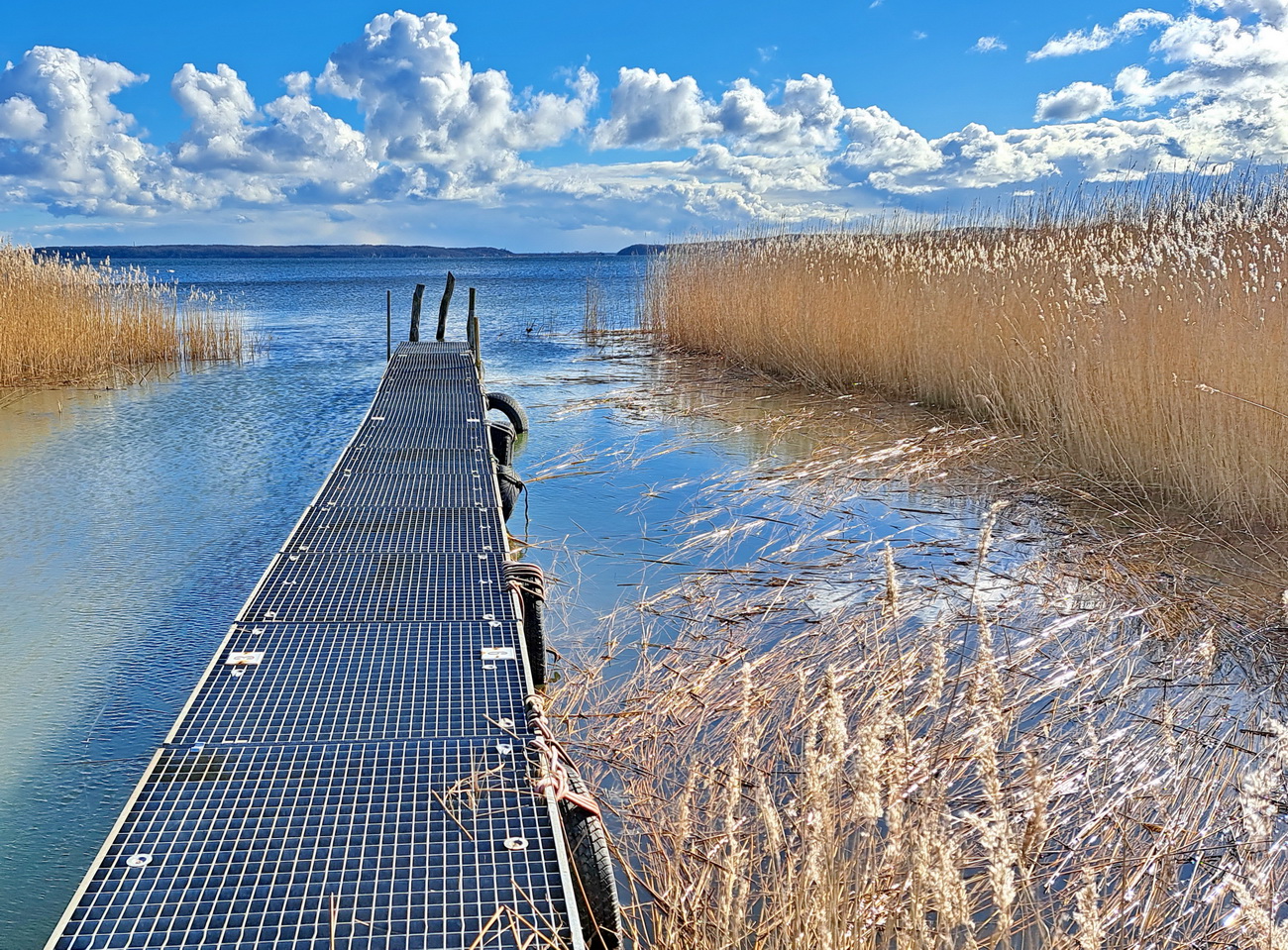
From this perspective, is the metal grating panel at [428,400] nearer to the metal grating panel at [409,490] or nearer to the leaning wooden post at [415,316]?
the metal grating panel at [409,490]

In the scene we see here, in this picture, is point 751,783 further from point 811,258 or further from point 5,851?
point 811,258

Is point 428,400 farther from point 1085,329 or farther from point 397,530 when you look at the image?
point 1085,329

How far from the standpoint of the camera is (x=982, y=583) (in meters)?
4.62

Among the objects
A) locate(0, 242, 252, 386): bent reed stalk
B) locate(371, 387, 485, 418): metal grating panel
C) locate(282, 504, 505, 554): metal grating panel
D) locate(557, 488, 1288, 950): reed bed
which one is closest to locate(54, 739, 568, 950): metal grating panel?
locate(557, 488, 1288, 950): reed bed

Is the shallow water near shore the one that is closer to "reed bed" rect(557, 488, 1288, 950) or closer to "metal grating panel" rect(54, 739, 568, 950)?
"reed bed" rect(557, 488, 1288, 950)

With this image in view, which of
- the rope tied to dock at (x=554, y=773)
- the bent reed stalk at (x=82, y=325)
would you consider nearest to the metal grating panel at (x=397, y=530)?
the rope tied to dock at (x=554, y=773)

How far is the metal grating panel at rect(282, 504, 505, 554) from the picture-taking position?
3951 millimetres

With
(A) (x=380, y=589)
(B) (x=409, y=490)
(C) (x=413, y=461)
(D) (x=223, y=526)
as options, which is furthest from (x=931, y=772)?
(D) (x=223, y=526)

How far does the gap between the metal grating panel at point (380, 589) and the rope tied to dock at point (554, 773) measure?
874 millimetres

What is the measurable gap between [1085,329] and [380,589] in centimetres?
491

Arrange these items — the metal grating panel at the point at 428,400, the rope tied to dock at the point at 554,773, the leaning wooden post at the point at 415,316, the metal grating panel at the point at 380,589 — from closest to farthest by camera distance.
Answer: the rope tied to dock at the point at 554,773
the metal grating panel at the point at 380,589
the metal grating panel at the point at 428,400
the leaning wooden post at the point at 415,316

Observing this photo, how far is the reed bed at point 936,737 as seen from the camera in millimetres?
1894

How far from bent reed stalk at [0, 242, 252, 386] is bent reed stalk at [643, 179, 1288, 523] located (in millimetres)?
7738

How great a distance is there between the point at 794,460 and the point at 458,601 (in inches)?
170
